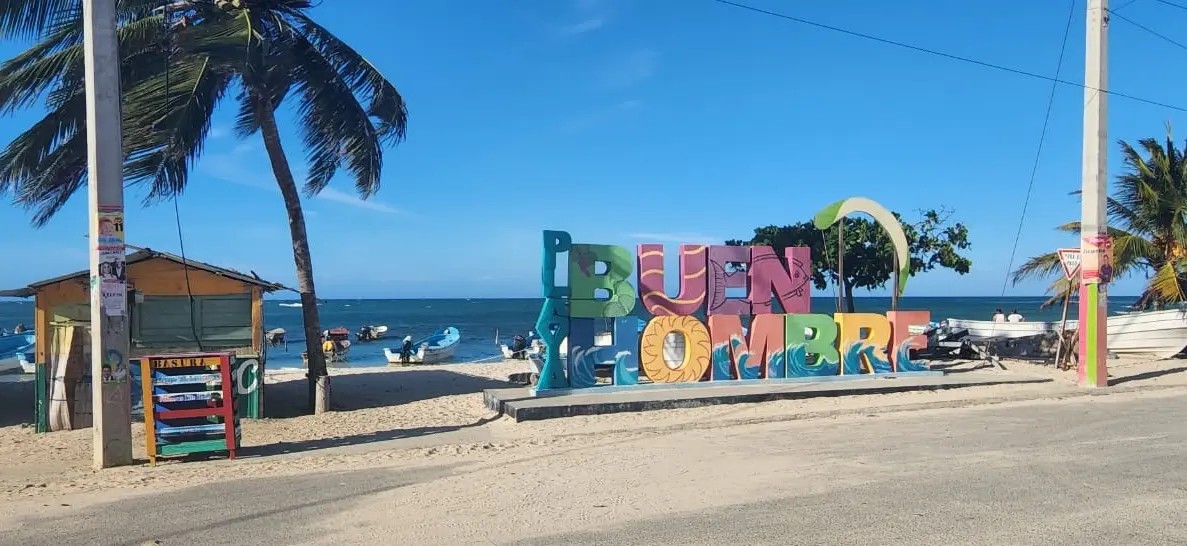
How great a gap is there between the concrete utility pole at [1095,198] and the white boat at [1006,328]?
7715mm

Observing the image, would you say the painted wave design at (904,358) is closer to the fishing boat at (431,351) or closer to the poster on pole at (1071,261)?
the poster on pole at (1071,261)

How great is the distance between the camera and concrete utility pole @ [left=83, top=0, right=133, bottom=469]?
902 cm

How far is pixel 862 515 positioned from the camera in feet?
20.7

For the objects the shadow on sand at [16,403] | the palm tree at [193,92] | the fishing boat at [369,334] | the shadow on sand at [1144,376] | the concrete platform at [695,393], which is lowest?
the fishing boat at [369,334]

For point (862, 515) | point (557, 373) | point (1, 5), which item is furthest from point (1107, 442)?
point (1, 5)

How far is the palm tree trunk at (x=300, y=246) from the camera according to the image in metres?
Result: 14.2

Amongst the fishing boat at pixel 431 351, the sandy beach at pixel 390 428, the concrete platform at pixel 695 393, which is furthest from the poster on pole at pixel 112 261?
the fishing boat at pixel 431 351

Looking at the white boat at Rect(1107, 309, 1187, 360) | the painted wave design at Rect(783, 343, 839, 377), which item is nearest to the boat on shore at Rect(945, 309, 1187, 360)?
the white boat at Rect(1107, 309, 1187, 360)

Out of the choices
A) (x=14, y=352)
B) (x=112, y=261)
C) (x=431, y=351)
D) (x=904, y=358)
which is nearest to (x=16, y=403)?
(x=112, y=261)

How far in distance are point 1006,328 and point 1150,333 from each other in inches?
159

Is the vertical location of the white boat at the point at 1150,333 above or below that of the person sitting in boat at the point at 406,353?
above

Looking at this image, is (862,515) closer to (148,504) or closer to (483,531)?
(483,531)

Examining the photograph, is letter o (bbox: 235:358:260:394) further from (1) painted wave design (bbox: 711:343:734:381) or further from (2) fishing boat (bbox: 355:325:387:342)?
(2) fishing boat (bbox: 355:325:387:342)

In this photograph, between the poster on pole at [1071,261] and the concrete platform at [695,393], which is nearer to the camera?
the concrete platform at [695,393]
